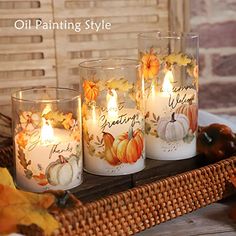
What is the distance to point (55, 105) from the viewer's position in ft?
2.64

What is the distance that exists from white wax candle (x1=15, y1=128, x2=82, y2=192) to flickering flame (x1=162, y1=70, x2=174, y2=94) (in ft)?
0.61

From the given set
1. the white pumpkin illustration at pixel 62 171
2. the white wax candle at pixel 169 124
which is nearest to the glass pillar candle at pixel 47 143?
the white pumpkin illustration at pixel 62 171

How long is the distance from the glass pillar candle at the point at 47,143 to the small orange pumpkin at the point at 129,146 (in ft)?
0.20

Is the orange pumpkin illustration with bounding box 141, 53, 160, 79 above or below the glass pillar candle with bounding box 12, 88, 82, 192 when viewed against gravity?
above

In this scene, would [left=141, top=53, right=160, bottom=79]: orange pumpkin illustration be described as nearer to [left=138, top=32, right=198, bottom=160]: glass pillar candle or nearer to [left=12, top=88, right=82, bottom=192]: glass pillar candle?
[left=138, top=32, right=198, bottom=160]: glass pillar candle

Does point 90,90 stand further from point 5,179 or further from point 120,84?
point 5,179

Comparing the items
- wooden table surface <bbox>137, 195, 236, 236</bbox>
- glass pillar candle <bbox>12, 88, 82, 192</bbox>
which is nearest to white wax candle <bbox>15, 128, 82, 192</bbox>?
glass pillar candle <bbox>12, 88, 82, 192</bbox>

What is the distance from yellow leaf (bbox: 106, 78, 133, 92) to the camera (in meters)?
0.86

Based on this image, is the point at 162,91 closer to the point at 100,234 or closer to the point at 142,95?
the point at 142,95

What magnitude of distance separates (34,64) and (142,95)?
0.30 meters

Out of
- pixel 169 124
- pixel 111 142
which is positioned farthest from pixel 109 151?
pixel 169 124

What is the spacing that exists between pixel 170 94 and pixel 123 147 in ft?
0.41

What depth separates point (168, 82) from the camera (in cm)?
93

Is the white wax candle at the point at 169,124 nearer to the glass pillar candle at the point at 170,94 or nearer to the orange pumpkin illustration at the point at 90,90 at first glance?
the glass pillar candle at the point at 170,94
